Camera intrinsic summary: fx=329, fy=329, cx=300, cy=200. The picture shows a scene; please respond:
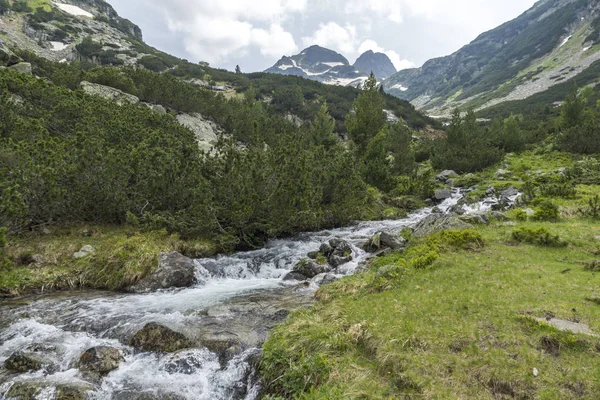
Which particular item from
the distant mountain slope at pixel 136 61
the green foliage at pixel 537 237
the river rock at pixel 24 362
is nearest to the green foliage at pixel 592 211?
the green foliage at pixel 537 237

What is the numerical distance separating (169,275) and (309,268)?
6.55 meters

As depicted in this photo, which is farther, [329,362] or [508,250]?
[508,250]

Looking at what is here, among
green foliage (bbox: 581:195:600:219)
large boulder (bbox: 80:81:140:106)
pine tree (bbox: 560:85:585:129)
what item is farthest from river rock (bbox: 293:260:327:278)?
pine tree (bbox: 560:85:585:129)

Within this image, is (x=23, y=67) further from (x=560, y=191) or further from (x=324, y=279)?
(x=560, y=191)

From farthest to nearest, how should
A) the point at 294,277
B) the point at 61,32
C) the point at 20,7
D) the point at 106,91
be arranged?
the point at 20,7 → the point at 61,32 → the point at 106,91 → the point at 294,277

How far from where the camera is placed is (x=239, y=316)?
37.4 ft

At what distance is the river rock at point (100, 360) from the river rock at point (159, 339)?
0.65 m

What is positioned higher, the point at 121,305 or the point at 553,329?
the point at 121,305

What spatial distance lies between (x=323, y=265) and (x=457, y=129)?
40425 millimetres

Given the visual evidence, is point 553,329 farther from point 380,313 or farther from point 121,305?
point 121,305

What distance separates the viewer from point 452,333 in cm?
778

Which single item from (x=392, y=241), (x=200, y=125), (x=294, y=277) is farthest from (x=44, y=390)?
(x=200, y=125)

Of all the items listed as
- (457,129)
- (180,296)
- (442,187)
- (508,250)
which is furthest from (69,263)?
(457,129)

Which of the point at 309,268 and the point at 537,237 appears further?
the point at 309,268
